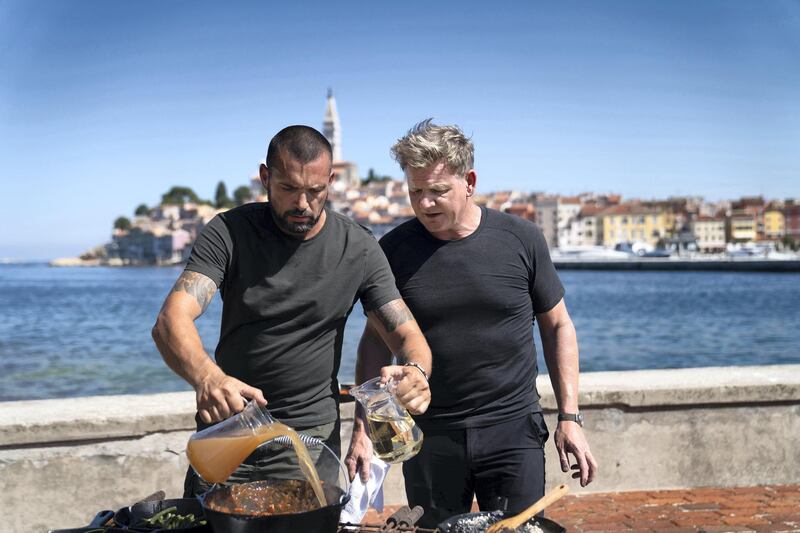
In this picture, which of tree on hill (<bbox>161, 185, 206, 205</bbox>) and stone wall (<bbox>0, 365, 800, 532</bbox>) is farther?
tree on hill (<bbox>161, 185, 206, 205</bbox>)

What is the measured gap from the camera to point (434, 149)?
2463mm

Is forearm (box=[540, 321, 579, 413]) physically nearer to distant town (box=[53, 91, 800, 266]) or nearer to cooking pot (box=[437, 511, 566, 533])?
cooking pot (box=[437, 511, 566, 533])

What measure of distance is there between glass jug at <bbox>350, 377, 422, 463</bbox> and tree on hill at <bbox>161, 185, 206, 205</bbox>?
16814 cm

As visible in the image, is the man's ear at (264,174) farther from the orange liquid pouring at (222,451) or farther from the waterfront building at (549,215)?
the waterfront building at (549,215)

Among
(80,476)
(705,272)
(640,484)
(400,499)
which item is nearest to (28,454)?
(80,476)

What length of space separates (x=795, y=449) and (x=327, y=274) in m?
2.89

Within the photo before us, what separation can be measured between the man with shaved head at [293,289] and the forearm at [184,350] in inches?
1.4

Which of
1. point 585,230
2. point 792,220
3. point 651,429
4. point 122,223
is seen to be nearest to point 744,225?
point 792,220

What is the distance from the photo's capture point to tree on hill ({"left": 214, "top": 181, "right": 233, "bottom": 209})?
5945 inches

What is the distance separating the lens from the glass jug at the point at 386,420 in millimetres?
2021

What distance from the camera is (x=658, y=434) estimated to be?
405 centimetres

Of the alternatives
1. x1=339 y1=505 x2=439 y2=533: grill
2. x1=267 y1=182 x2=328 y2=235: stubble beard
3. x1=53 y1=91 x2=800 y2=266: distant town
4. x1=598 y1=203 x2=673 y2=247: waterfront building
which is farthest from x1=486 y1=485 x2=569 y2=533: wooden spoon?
x1=598 y1=203 x2=673 y2=247: waterfront building

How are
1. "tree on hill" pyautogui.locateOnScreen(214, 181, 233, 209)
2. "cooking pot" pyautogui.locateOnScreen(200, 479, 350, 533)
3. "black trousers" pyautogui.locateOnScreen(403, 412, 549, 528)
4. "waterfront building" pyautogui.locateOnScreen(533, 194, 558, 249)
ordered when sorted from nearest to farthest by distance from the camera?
1. "cooking pot" pyautogui.locateOnScreen(200, 479, 350, 533)
2. "black trousers" pyautogui.locateOnScreen(403, 412, 549, 528)
3. "waterfront building" pyautogui.locateOnScreen(533, 194, 558, 249)
4. "tree on hill" pyautogui.locateOnScreen(214, 181, 233, 209)

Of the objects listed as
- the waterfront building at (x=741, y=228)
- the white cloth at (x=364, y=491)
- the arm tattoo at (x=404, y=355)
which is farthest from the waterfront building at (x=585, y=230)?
the arm tattoo at (x=404, y=355)
